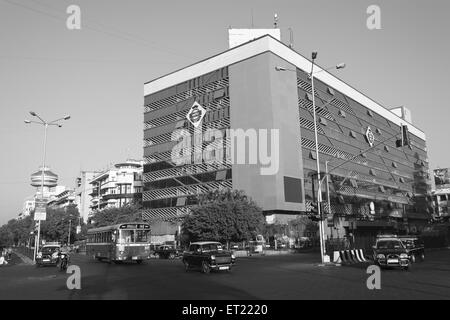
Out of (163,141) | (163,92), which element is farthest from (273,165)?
(163,92)

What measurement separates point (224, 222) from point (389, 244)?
26.0 m

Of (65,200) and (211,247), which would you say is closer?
(211,247)

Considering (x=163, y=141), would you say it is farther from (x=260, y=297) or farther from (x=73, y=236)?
(x=260, y=297)

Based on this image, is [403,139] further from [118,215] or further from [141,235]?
[118,215]

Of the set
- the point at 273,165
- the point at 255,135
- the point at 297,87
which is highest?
the point at 297,87

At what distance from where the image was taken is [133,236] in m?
31.4

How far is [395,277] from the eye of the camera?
17844 millimetres

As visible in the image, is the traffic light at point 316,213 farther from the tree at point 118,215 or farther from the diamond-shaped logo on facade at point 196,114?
the tree at point 118,215

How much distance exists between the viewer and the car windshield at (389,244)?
75.2ft

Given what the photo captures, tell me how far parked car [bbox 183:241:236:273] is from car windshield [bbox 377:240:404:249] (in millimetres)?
8313

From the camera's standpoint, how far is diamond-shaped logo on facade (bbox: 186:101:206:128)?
7394cm

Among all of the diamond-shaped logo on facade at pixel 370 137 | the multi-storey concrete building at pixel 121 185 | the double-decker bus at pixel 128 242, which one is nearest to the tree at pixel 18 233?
the multi-storey concrete building at pixel 121 185

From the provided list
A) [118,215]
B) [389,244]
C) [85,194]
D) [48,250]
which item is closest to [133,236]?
[48,250]
